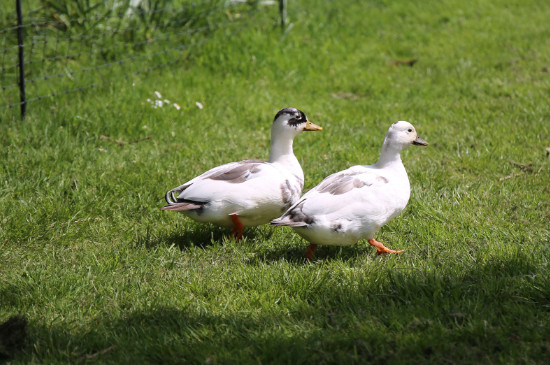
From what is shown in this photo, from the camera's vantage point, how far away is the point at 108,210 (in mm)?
4715

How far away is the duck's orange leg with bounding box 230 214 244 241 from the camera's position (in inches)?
163

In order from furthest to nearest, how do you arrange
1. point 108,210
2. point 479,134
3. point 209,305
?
point 479,134
point 108,210
point 209,305

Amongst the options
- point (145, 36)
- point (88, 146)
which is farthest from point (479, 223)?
point (145, 36)

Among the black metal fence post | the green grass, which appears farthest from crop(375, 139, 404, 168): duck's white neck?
the black metal fence post

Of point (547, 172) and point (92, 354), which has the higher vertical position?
point (547, 172)

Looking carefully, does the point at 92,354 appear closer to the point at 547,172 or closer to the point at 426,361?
the point at 426,361

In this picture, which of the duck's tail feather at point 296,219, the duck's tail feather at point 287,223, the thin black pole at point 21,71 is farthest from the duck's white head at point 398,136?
the thin black pole at point 21,71

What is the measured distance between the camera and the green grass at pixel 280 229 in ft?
10.2

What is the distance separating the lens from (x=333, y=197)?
3775 millimetres

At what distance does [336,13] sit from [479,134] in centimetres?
423

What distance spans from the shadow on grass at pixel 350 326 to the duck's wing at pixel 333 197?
38cm

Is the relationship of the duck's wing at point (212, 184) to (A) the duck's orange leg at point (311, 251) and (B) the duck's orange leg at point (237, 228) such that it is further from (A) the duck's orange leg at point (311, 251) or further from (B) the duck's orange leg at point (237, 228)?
(A) the duck's orange leg at point (311, 251)

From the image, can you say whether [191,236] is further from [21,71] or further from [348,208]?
[21,71]

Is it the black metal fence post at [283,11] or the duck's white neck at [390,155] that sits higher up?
the black metal fence post at [283,11]
